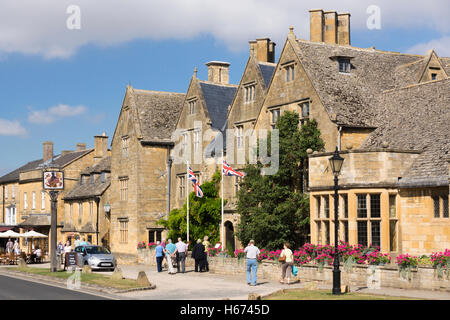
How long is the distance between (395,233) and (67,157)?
52655mm

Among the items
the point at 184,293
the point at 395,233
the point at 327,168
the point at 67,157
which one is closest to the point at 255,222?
the point at 327,168

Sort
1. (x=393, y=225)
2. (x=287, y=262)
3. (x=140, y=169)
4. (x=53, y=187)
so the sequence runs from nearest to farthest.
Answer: (x=287, y=262)
(x=393, y=225)
(x=53, y=187)
(x=140, y=169)

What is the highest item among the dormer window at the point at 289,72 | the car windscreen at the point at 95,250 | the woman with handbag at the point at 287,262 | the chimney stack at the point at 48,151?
the dormer window at the point at 289,72

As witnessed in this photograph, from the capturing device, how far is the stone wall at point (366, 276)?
22.8 meters

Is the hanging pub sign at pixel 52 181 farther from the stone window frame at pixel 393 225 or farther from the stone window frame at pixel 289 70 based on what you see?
the stone window frame at pixel 393 225

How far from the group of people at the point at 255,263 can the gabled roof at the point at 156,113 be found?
2396 cm

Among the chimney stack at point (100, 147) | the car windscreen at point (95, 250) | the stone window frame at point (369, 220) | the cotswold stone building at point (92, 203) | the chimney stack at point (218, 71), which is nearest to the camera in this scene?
the stone window frame at point (369, 220)

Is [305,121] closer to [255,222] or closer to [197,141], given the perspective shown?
[255,222]

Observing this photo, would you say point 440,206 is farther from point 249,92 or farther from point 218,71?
point 218,71

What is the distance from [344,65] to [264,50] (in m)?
9.61

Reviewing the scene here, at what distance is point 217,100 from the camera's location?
4697 cm

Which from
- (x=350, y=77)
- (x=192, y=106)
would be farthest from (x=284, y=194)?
(x=192, y=106)

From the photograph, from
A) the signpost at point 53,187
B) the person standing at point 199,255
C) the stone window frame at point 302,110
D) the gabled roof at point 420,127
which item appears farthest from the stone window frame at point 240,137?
the signpost at point 53,187

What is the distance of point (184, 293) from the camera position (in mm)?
24031
